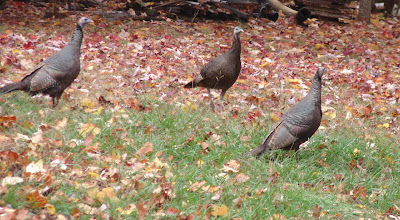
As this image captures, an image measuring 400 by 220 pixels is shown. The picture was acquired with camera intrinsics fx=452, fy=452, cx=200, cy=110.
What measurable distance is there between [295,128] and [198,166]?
129 cm

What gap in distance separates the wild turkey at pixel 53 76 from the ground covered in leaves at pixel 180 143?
19cm

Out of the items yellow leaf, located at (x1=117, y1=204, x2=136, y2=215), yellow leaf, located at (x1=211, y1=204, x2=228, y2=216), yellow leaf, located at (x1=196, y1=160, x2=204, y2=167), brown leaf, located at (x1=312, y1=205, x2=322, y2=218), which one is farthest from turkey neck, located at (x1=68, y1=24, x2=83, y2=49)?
brown leaf, located at (x1=312, y1=205, x2=322, y2=218)

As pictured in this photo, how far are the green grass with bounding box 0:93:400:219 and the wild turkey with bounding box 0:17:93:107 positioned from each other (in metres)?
0.18

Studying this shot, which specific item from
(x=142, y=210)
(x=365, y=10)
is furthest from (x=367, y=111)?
(x=365, y=10)

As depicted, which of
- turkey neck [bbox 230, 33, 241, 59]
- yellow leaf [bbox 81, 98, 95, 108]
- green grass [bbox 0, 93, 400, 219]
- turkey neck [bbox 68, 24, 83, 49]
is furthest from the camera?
turkey neck [bbox 230, 33, 241, 59]

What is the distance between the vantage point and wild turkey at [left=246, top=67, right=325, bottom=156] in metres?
5.18

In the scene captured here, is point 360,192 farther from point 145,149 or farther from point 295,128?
point 145,149

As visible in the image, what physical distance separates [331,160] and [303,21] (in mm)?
10117

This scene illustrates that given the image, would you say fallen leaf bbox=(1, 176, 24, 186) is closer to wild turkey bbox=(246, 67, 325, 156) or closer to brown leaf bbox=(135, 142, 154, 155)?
brown leaf bbox=(135, 142, 154, 155)

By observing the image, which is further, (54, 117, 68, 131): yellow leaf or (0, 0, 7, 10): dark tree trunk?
(0, 0, 7, 10): dark tree trunk

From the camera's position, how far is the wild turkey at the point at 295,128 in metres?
5.18

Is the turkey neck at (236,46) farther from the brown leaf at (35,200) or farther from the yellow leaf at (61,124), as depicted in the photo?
the brown leaf at (35,200)

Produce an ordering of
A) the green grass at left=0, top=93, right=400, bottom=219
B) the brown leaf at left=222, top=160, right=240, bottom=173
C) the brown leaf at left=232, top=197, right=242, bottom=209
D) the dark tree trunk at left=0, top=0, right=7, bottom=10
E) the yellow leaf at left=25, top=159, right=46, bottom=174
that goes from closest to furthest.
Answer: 1. the yellow leaf at left=25, top=159, right=46, bottom=174
2. the green grass at left=0, top=93, right=400, bottom=219
3. the brown leaf at left=232, top=197, right=242, bottom=209
4. the brown leaf at left=222, top=160, right=240, bottom=173
5. the dark tree trunk at left=0, top=0, right=7, bottom=10

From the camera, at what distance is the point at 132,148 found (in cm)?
488
